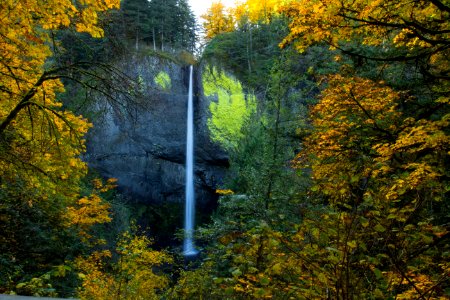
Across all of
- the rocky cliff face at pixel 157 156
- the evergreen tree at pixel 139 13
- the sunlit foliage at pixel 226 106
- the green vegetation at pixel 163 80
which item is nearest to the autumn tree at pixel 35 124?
the rocky cliff face at pixel 157 156

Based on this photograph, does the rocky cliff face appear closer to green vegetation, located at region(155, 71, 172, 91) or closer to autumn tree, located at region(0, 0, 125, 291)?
green vegetation, located at region(155, 71, 172, 91)

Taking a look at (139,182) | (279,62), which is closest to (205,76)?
(139,182)

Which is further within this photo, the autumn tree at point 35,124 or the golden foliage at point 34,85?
the autumn tree at point 35,124

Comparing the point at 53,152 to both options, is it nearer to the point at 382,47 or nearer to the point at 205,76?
Result: the point at 382,47

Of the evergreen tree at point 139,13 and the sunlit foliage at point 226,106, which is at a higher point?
the evergreen tree at point 139,13

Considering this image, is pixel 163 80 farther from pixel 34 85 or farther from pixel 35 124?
pixel 34 85

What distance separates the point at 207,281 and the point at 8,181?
5640 millimetres

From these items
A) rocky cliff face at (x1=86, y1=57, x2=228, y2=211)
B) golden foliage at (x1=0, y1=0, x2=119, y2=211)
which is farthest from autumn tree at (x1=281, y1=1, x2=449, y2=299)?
rocky cliff face at (x1=86, y1=57, x2=228, y2=211)

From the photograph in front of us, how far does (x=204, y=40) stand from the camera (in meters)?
44.4

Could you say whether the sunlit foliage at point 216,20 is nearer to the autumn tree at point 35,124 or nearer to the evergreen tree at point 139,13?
the evergreen tree at point 139,13

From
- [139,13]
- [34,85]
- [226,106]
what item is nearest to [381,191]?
[34,85]

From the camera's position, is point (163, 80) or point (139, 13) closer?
point (163, 80)

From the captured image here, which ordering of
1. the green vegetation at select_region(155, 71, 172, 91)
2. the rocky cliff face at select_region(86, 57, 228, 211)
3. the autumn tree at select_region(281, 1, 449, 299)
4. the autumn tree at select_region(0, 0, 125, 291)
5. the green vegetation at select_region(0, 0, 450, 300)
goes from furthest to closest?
the green vegetation at select_region(155, 71, 172, 91) < the rocky cliff face at select_region(86, 57, 228, 211) < the autumn tree at select_region(0, 0, 125, 291) < the green vegetation at select_region(0, 0, 450, 300) < the autumn tree at select_region(281, 1, 449, 299)

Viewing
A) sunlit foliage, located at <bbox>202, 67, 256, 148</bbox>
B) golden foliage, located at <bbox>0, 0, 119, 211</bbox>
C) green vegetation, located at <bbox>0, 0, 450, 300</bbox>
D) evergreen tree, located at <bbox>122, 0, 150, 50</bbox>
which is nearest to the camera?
green vegetation, located at <bbox>0, 0, 450, 300</bbox>
